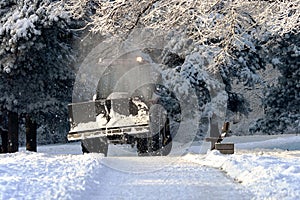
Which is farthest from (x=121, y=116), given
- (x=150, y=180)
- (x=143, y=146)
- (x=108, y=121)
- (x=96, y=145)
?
(x=150, y=180)

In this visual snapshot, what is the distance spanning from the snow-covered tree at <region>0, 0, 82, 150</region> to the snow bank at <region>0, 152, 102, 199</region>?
852cm

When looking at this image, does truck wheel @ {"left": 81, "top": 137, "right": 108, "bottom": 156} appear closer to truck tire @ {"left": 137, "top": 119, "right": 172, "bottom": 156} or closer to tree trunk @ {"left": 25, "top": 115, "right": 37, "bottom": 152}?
truck tire @ {"left": 137, "top": 119, "right": 172, "bottom": 156}

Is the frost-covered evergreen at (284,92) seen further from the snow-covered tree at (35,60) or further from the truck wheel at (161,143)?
the truck wheel at (161,143)

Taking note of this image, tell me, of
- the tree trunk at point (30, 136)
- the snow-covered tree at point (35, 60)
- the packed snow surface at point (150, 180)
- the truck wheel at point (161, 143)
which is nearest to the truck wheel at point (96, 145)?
the truck wheel at point (161, 143)

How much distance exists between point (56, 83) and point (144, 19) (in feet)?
35.3

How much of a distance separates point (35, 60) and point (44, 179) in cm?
1300

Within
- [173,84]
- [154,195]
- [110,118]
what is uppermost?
[173,84]

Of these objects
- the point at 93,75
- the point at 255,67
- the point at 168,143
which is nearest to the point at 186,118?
the point at 255,67

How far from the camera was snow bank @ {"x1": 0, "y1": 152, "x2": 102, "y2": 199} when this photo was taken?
8250 mm

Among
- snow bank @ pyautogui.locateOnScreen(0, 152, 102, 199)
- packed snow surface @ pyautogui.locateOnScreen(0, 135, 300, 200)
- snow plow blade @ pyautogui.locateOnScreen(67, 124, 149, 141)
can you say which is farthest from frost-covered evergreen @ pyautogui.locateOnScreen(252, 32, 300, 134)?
snow bank @ pyautogui.locateOnScreen(0, 152, 102, 199)

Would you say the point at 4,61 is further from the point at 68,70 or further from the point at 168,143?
the point at 168,143

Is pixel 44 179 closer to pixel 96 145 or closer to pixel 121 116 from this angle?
pixel 121 116

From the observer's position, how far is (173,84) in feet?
86.6

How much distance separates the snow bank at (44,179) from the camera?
8250mm
